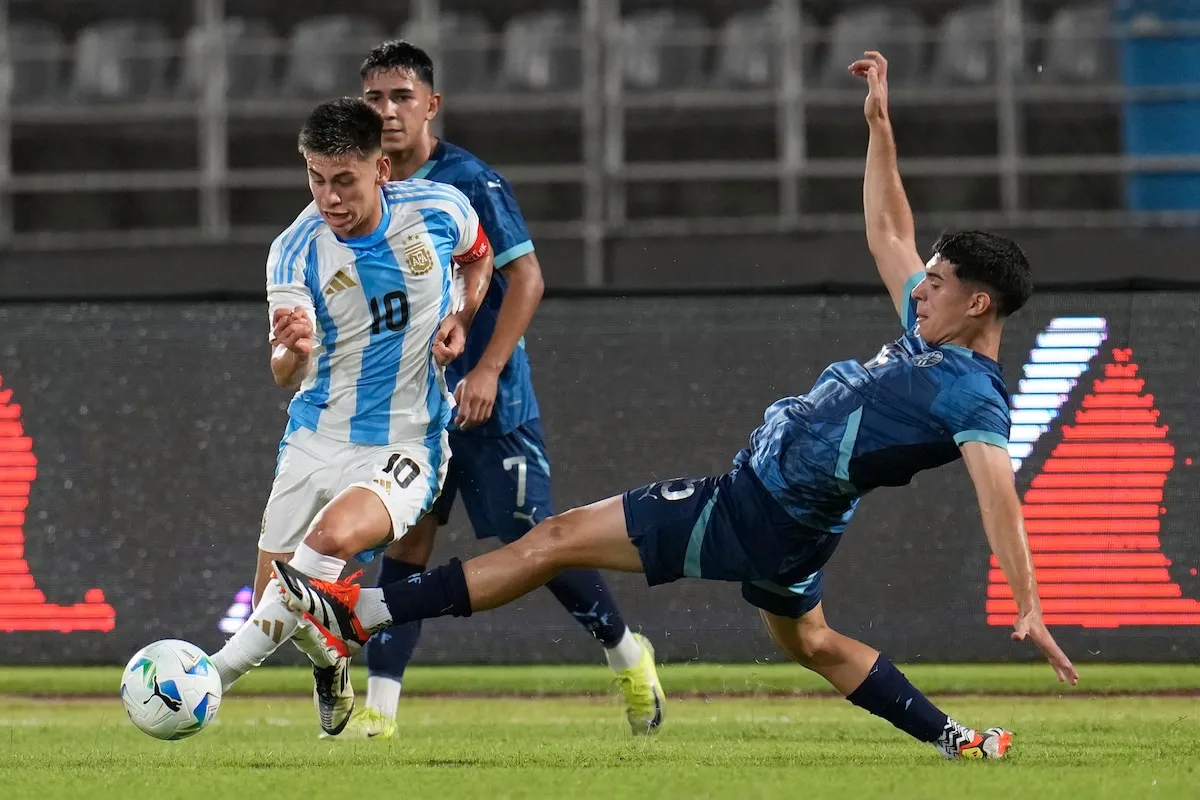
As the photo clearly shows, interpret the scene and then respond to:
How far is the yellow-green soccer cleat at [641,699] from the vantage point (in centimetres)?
571

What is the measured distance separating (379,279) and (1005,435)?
6.38ft

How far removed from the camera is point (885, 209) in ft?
16.9

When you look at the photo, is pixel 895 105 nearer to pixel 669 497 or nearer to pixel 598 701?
pixel 598 701

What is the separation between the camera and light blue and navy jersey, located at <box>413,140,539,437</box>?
19.0 ft

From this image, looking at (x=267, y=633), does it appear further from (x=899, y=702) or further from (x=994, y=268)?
(x=994, y=268)

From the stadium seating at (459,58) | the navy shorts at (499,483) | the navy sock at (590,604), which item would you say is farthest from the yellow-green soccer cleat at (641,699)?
the stadium seating at (459,58)

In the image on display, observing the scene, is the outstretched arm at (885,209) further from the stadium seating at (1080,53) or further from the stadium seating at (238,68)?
the stadium seating at (238,68)

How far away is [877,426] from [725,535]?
0.51 meters

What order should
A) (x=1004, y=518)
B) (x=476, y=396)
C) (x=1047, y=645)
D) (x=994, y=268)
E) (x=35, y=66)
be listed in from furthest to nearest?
(x=35, y=66)
(x=476, y=396)
(x=994, y=268)
(x=1004, y=518)
(x=1047, y=645)

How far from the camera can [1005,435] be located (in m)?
4.36

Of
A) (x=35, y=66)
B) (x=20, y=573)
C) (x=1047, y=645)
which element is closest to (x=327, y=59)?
(x=35, y=66)

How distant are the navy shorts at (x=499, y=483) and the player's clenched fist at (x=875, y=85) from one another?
1608 mm

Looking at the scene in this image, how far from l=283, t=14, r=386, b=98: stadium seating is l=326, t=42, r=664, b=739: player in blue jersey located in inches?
245

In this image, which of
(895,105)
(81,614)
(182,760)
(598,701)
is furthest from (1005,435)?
(895,105)
